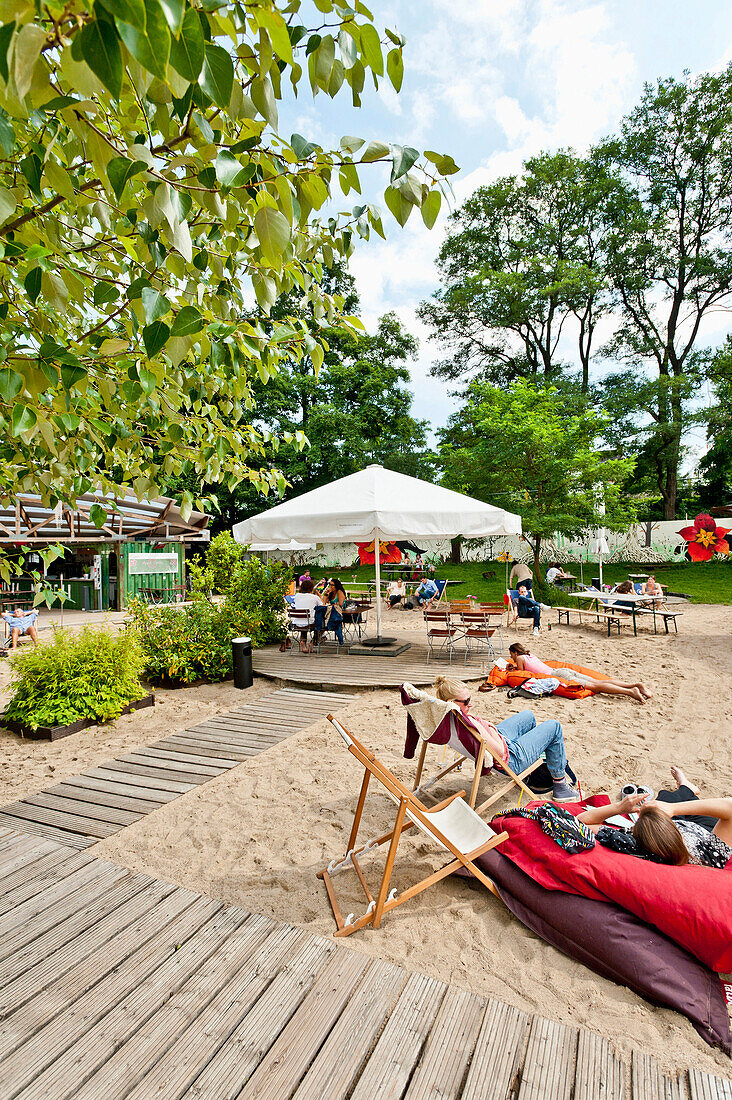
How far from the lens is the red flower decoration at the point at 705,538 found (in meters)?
20.8

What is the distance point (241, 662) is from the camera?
25.8 ft

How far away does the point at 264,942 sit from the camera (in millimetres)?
2676

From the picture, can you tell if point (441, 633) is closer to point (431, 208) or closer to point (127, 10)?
point (431, 208)

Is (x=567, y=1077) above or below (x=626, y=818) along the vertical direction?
below

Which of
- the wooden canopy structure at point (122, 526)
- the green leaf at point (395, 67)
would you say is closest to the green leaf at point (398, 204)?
the green leaf at point (395, 67)

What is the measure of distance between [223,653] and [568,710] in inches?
201

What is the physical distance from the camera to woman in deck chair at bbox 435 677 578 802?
160 inches

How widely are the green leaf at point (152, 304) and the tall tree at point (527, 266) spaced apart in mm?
28334

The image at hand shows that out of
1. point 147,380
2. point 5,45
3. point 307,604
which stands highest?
point 5,45

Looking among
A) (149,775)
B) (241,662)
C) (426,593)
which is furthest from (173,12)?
(426,593)

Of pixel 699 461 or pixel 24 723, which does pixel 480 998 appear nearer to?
pixel 24 723

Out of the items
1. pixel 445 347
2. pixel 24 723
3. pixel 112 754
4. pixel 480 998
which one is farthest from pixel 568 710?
pixel 445 347

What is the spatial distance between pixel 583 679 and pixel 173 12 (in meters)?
7.82

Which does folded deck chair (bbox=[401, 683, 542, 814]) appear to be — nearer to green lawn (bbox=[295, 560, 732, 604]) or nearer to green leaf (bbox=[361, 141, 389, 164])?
green leaf (bbox=[361, 141, 389, 164])
